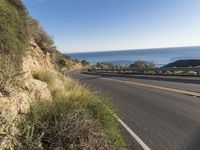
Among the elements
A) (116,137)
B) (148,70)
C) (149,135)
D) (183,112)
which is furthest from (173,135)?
(148,70)

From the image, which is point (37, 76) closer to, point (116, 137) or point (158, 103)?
point (158, 103)

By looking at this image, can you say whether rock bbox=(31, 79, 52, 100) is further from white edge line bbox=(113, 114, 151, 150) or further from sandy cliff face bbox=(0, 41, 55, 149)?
white edge line bbox=(113, 114, 151, 150)

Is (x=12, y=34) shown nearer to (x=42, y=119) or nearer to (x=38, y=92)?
(x=38, y=92)

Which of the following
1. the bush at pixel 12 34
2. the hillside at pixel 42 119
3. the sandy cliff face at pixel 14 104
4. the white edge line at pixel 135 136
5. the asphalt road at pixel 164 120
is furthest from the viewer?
the bush at pixel 12 34

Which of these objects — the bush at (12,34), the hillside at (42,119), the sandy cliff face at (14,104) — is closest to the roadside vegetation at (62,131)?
the hillside at (42,119)

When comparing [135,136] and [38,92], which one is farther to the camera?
[38,92]

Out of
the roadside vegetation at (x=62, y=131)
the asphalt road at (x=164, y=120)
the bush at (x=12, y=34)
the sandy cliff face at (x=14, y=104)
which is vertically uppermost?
the bush at (x=12, y=34)

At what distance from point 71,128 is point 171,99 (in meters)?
7.27

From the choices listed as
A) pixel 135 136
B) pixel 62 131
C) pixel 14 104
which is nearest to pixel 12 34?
pixel 14 104

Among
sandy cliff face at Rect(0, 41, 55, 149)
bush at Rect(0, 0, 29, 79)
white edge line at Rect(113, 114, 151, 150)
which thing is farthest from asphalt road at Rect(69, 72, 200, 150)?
bush at Rect(0, 0, 29, 79)

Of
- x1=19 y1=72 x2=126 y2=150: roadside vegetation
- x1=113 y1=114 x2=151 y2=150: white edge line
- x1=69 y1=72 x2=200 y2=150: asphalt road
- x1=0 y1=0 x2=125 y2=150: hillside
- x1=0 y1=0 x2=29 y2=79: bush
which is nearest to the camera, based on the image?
x1=0 y1=0 x2=125 y2=150: hillside

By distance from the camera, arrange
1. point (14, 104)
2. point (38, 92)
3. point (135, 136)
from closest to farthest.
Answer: point (14, 104), point (135, 136), point (38, 92)

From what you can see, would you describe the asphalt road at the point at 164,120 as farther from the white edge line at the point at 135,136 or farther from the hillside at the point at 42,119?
the hillside at the point at 42,119

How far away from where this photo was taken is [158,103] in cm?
1093
